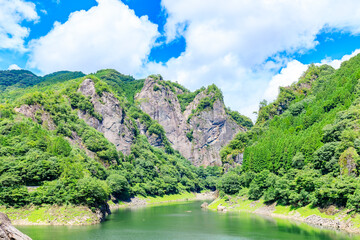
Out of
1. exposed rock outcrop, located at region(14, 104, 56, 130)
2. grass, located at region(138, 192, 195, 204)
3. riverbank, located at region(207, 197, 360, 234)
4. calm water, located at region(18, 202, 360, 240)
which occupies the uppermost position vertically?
exposed rock outcrop, located at region(14, 104, 56, 130)

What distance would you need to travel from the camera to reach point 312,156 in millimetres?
89125

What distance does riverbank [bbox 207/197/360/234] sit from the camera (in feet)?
198

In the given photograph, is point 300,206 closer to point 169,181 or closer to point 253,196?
point 253,196

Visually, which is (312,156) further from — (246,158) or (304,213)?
(246,158)

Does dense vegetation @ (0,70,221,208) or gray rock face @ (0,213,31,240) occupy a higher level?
dense vegetation @ (0,70,221,208)

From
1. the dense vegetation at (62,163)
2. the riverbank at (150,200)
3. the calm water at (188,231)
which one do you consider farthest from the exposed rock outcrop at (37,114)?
the calm water at (188,231)

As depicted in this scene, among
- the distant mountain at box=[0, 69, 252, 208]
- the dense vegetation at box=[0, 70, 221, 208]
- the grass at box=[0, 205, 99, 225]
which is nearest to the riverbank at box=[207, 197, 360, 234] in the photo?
the dense vegetation at box=[0, 70, 221, 208]

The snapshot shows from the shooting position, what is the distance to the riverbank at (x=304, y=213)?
60.3 metres

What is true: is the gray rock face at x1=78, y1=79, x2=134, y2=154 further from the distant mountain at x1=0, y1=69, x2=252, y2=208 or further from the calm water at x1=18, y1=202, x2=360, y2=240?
the calm water at x1=18, y1=202, x2=360, y2=240

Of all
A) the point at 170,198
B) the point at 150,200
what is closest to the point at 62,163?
the point at 150,200

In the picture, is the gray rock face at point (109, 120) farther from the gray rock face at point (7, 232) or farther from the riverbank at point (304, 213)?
the gray rock face at point (7, 232)

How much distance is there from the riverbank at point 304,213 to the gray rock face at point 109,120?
9107cm

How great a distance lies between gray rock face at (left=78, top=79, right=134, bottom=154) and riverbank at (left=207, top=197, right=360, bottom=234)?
9107 centimetres

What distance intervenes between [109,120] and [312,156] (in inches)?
5180
